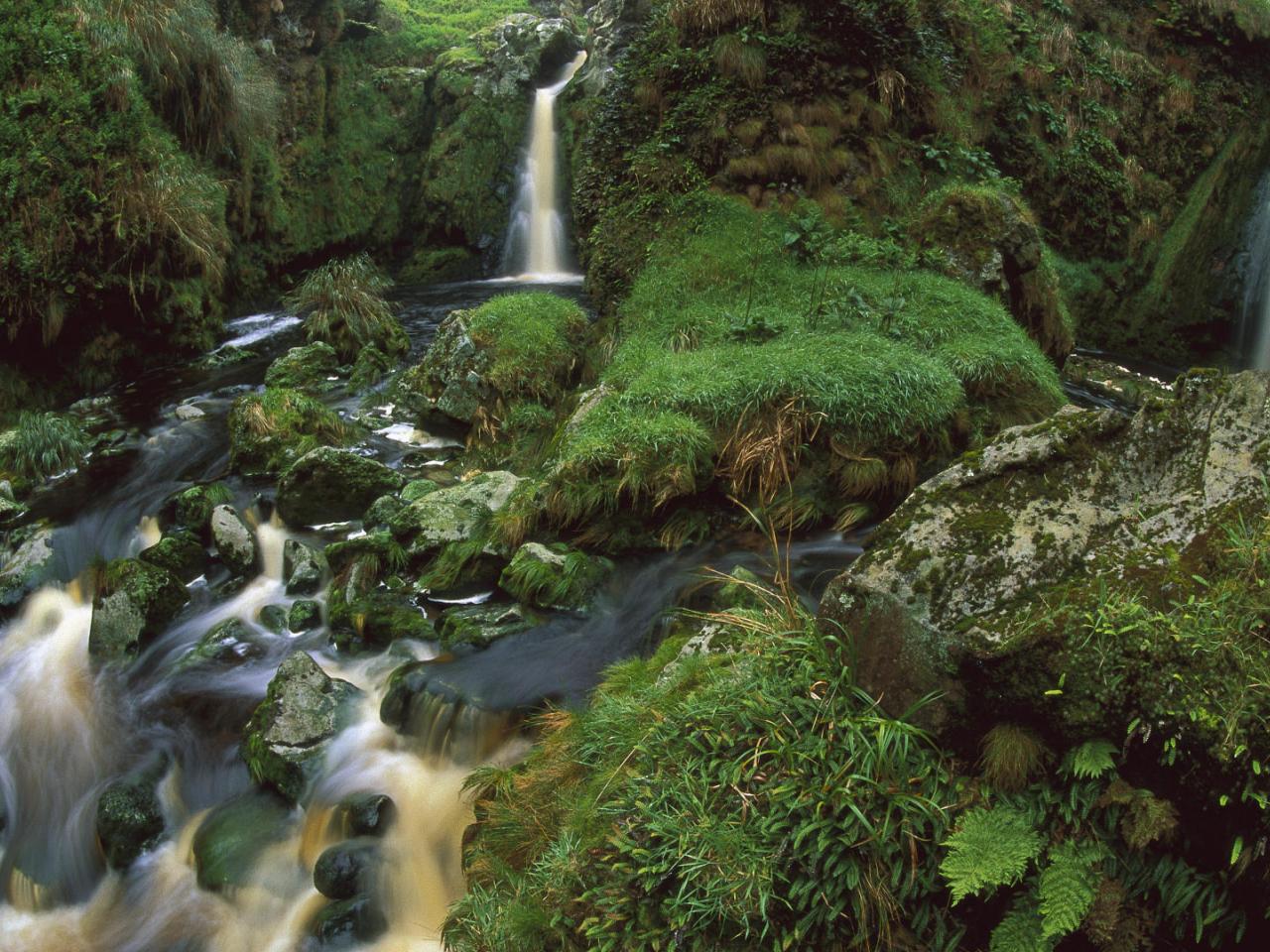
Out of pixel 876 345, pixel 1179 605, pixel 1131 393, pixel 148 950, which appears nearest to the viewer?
pixel 1179 605

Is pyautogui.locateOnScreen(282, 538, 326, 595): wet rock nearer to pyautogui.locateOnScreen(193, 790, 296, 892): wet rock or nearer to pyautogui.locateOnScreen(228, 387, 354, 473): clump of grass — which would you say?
pyautogui.locateOnScreen(228, 387, 354, 473): clump of grass

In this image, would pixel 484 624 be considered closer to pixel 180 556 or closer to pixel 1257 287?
pixel 180 556

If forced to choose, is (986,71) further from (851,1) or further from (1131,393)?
(1131,393)

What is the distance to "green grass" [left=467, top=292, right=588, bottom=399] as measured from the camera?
9133mm

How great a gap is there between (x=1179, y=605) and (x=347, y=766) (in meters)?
4.20

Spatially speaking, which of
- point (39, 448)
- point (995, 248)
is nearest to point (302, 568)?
point (39, 448)

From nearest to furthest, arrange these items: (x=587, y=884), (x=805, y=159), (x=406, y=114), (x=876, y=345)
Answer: (x=587, y=884) < (x=876, y=345) < (x=805, y=159) < (x=406, y=114)

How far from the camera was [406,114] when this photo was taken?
1811 centimetres

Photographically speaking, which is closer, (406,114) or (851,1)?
(851,1)

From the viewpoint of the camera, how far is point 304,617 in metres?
6.35

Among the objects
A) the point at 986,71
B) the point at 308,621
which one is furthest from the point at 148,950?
the point at 986,71

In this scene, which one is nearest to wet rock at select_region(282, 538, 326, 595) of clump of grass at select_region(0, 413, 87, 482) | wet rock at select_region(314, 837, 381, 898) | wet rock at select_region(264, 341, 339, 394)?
wet rock at select_region(314, 837, 381, 898)

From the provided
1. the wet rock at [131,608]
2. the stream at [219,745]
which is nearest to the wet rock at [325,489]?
the stream at [219,745]

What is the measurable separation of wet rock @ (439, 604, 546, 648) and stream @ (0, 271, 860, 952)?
0.33 ft
